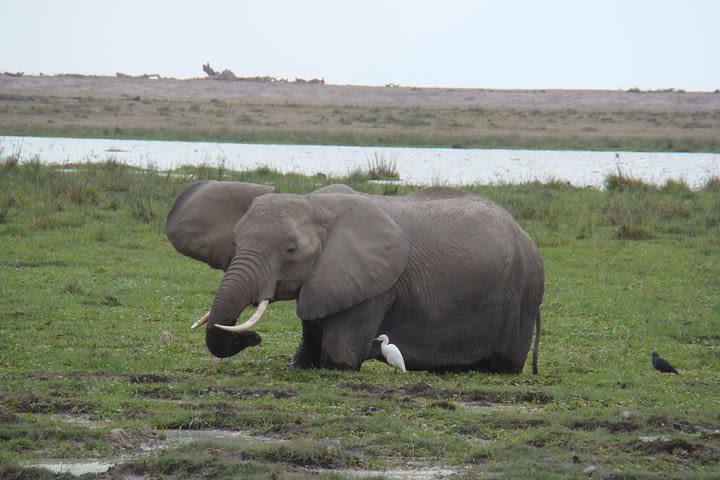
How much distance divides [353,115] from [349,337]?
165ft

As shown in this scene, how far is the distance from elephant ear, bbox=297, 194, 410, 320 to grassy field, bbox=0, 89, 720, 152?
35.4 meters

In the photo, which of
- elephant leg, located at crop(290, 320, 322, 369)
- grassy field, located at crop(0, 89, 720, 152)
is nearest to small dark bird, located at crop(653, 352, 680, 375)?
elephant leg, located at crop(290, 320, 322, 369)

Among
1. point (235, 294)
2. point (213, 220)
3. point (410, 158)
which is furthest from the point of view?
point (410, 158)

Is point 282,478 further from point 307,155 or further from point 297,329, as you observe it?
point 307,155

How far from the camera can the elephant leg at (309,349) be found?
934cm

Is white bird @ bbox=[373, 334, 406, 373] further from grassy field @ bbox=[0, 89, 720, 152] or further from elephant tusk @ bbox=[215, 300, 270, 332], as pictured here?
grassy field @ bbox=[0, 89, 720, 152]

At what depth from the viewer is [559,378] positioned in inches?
369

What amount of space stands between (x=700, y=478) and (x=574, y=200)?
54.4ft

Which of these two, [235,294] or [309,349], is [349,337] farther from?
[235,294]

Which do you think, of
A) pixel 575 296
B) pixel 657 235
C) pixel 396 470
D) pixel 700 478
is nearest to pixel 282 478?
pixel 396 470

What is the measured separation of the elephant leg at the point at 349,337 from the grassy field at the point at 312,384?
0.75ft

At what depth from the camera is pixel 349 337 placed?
9109mm

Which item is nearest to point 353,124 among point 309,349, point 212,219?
point 212,219

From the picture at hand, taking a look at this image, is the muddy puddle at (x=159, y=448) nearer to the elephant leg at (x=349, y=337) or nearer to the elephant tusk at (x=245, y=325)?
the elephant tusk at (x=245, y=325)
